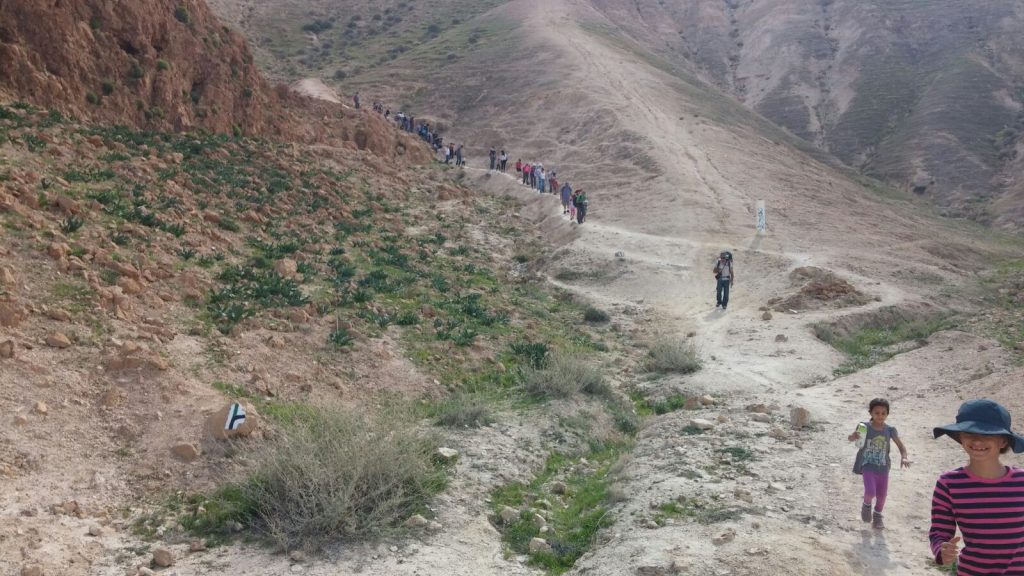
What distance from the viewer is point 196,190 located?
15.3m

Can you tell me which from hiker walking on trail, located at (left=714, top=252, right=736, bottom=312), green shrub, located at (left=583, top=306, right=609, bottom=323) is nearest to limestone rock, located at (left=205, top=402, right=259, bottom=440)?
green shrub, located at (left=583, top=306, right=609, bottom=323)

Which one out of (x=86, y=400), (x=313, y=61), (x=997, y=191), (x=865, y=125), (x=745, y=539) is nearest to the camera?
(x=745, y=539)

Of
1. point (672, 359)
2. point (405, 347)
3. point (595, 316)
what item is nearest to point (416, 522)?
point (405, 347)

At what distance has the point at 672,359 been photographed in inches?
489

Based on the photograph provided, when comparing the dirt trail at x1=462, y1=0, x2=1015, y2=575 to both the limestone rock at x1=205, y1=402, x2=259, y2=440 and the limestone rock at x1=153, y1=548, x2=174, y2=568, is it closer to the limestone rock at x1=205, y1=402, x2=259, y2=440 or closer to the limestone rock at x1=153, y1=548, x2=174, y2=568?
the limestone rock at x1=153, y1=548, x2=174, y2=568

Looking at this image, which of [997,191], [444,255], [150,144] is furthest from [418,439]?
[997,191]

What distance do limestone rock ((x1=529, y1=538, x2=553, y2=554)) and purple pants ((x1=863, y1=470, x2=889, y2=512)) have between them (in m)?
2.85

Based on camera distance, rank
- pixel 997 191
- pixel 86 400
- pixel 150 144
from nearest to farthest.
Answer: pixel 86 400 < pixel 150 144 < pixel 997 191

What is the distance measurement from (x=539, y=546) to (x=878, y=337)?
11341 millimetres

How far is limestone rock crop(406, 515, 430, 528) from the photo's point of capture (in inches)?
248

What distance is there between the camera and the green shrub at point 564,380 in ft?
33.7

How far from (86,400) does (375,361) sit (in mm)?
3952

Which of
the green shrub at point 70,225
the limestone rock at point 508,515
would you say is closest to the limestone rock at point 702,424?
the limestone rock at point 508,515

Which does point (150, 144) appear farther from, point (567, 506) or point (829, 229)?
point (829, 229)
